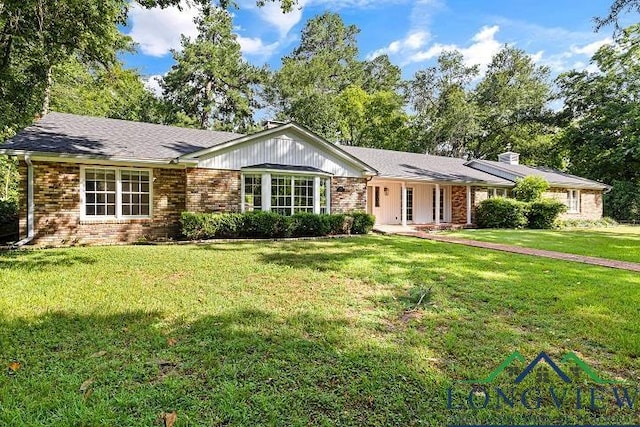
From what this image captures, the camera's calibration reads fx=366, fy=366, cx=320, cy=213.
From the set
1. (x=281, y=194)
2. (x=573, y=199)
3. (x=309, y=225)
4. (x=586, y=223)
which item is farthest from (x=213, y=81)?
(x=586, y=223)

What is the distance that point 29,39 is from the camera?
1030 cm

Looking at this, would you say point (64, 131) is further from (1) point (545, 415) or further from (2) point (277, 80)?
(2) point (277, 80)

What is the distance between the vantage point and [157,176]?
1202 cm

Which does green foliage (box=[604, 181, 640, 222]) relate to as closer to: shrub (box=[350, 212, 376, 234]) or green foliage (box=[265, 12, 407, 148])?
green foliage (box=[265, 12, 407, 148])

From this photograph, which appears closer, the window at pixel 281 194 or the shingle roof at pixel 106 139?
the shingle roof at pixel 106 139

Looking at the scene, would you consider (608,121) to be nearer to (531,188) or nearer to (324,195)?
(531,188)

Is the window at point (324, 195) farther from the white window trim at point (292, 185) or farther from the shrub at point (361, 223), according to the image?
the shrub at point (361, 223)

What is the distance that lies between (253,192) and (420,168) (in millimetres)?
10140

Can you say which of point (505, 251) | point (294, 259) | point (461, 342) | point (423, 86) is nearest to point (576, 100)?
point (423, 86)

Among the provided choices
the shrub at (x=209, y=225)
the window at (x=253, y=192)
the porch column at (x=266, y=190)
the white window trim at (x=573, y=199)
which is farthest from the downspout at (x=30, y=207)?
the white window trim at (x=573, y=199)

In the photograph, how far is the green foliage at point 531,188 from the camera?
19062 mm

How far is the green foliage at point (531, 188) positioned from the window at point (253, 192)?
560 inches

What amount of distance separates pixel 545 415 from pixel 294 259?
20.0ft

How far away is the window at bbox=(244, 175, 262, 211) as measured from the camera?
13.0m
